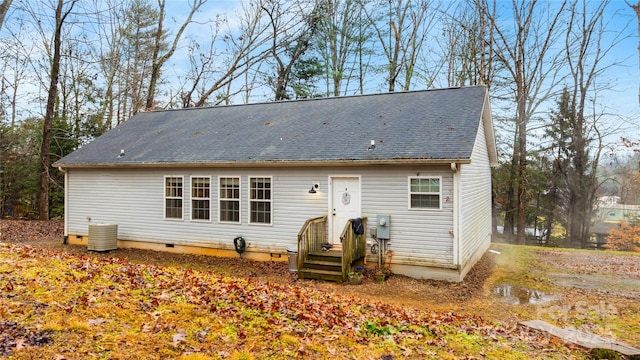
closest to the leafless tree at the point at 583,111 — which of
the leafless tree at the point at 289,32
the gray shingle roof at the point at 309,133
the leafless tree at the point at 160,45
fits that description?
the gray shingle roof at the point at 309,133

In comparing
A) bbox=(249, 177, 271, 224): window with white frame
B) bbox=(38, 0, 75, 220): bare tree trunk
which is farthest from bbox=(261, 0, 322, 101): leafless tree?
bbox=(249, 177, 271, 224): window with white frame

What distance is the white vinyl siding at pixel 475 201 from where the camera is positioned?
9.66 meters

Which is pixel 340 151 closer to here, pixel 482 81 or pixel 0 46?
pixel 482 81

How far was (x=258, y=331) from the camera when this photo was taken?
4.75 meters

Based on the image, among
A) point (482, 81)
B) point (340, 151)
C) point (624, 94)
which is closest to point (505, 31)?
point (482, 81)

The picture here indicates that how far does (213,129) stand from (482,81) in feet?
49.0

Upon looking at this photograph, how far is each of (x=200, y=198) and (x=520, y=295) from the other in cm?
938

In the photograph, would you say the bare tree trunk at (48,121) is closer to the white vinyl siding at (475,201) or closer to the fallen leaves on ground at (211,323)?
the fallen leaves on ground at (211,323)

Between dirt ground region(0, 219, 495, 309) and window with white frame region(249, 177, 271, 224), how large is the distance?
132 centimetres

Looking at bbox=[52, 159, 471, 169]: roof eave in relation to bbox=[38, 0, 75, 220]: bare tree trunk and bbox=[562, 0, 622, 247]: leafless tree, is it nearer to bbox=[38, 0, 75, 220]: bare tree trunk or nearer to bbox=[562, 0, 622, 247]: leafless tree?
bbox=[38, 0, 75, 220]: bare tree trunk

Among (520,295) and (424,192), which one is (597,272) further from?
(424,192)

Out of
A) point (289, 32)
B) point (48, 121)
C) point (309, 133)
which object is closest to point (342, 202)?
point (309, 133)

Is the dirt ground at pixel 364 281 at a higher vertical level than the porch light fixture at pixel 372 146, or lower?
lower

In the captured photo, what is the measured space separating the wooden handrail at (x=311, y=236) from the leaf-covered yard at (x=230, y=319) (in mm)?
1306
